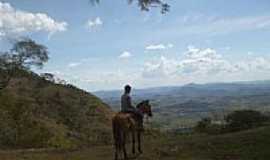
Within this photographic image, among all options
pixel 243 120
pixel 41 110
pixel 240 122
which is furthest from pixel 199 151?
pixel 41 110

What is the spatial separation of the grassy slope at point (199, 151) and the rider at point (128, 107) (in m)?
1.59

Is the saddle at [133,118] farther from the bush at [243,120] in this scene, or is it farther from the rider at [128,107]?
the bush at [243,120]

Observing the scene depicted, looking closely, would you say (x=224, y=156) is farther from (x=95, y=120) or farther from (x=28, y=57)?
(x=95, y=120)

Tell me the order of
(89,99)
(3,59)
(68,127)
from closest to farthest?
1. (3,59)
2. (68,127)
3. (89,99)

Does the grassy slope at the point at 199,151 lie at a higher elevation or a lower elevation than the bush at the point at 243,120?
lower

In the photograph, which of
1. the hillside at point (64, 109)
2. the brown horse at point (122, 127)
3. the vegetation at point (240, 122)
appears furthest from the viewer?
the hillside at point (64, 109)

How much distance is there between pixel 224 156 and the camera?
18.7 meters

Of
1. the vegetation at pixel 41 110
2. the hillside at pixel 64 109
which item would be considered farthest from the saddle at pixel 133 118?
the hillside at pixel 64 109

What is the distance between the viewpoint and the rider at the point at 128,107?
18.5 metres

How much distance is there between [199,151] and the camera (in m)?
20.3

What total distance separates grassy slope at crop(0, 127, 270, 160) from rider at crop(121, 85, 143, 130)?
62.7 inches

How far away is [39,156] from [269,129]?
11532mm

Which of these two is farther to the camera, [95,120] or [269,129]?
[95,120]

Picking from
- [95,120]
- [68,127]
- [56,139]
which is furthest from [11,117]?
[95,120]
